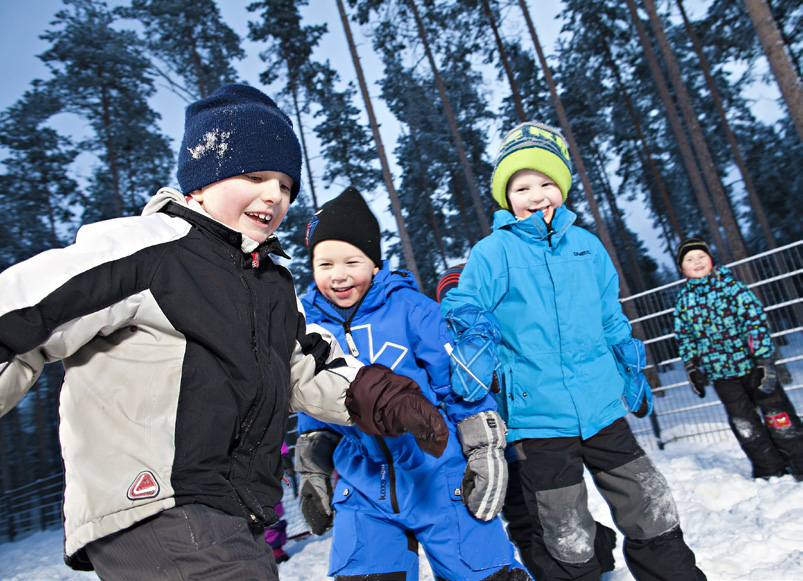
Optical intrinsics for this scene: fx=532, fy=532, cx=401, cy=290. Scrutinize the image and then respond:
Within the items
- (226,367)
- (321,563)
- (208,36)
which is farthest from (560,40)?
(226,367)

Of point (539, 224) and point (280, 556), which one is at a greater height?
point (539, 224)

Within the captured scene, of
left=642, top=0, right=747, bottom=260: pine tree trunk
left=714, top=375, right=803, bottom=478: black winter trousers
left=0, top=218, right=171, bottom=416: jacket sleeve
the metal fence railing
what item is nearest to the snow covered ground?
left=714, top=375, right=803, bottom=478: black winter trousers

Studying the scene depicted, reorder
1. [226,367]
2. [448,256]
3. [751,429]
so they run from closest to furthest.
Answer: [226,367] → [751,429] → [448,256]

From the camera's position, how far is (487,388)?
90.2 inches

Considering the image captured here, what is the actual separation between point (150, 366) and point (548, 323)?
1781mm

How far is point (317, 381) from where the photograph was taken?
73.0 inches

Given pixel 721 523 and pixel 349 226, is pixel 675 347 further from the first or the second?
pixel 349 226

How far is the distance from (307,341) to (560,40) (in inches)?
1035

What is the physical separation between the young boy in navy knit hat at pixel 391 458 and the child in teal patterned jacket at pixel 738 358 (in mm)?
3351

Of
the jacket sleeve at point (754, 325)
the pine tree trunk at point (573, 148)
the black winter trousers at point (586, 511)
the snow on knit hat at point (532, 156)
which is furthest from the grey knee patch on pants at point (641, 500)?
the pine tree trunk at point (573, 148)

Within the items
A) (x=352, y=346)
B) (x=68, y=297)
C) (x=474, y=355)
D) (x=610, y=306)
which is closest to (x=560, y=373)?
(x=474, y=355)

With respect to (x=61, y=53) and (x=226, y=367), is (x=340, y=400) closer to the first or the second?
(x=226, y=367)

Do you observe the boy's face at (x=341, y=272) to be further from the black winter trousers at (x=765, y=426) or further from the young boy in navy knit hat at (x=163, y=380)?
the black winter trousers at (x=765, y=426)

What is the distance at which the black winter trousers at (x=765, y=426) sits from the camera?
4332 mm
